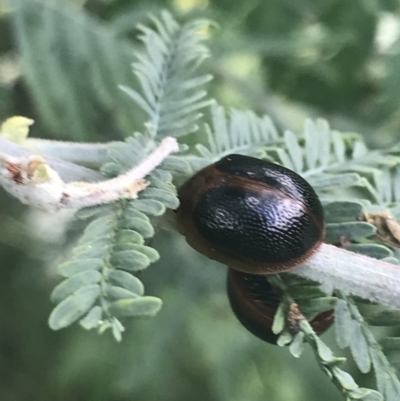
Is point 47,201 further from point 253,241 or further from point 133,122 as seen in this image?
point 133,122

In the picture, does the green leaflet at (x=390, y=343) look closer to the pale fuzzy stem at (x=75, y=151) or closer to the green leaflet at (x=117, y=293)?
the green leaflet at (x=117, y=293)

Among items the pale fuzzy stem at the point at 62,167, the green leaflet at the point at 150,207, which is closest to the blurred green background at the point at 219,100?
the pale fuzzy stem at the point at 62,167

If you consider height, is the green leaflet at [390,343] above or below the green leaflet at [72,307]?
below

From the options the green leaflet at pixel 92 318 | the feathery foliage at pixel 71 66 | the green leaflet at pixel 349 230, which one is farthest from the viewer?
the feathery foliage at pixel 71 66

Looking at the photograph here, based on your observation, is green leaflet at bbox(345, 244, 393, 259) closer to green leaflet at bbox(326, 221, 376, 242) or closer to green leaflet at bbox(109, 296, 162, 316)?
green leaflet at bbox(326, 221, 376, 242)

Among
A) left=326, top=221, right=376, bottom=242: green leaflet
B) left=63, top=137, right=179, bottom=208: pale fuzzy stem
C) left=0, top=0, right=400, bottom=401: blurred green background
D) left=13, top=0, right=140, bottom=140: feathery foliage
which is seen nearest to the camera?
left=63, top=137, right=179, bottom=208: pale fuzzy stem

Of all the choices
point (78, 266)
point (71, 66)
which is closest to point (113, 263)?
point (78, 266)

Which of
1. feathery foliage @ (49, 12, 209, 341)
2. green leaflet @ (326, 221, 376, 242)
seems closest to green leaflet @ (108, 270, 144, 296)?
feathery foliage @ (49, 12, 209, 341)
